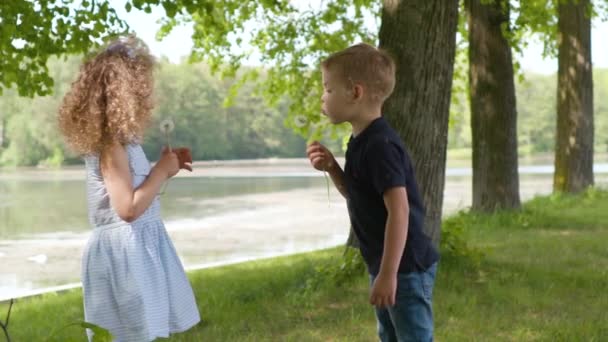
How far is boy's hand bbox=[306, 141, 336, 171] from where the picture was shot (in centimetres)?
325

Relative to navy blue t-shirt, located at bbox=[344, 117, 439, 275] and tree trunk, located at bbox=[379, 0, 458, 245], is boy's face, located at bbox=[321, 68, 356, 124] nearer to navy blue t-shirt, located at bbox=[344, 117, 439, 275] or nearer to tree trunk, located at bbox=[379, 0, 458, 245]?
navy blue t-shirt, located at bbox=[344, 117, 439, 275]

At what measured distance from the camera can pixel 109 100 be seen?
11.0 feet

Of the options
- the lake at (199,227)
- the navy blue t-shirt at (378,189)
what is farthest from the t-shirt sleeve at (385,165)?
the lake at (199,227)

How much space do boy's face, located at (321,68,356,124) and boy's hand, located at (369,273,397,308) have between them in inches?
25.2

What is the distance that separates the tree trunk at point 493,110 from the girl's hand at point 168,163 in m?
9.01

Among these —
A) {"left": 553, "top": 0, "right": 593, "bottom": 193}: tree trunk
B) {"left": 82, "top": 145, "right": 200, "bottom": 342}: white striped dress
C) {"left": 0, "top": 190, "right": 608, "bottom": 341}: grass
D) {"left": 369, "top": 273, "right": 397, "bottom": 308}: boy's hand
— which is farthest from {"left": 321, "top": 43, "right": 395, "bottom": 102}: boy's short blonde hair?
{"left": 553, "top": 0, "right": 593, "bottom": 193}: tree trunk

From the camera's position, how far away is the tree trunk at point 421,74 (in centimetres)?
647

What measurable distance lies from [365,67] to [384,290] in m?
0.85

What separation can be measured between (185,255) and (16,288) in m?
2.45

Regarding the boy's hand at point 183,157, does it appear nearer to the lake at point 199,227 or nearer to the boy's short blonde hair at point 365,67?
the boy's short blonde hair at point 365,67

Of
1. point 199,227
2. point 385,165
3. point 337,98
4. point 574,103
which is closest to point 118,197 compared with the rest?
point 337,98

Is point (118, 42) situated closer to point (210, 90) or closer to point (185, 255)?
point (185, 255)

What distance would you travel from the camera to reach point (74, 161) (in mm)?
55656

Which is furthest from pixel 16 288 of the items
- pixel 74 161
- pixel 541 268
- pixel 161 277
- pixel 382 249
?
pixel 74 161
